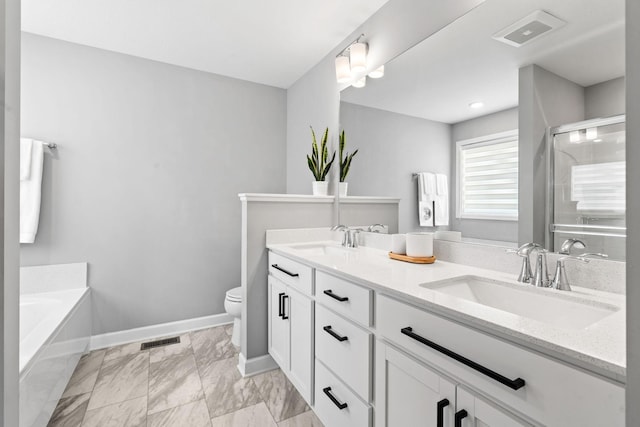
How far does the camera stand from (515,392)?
0.73 meters

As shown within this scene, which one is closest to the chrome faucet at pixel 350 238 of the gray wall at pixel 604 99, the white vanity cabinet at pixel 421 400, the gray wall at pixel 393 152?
the gray wall at pixel 393 152

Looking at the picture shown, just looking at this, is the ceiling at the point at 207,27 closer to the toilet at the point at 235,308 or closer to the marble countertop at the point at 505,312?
the marble countertop at the point at 505,312

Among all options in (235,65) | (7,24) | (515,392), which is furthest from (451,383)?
(235,65)

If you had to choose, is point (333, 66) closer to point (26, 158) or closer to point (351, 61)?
point (351, 61)

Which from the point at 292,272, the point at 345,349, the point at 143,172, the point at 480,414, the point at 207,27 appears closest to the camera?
the point at 480,414

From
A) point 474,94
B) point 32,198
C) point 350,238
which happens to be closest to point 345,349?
point 350,238

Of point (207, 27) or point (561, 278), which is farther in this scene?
point (207, 27)

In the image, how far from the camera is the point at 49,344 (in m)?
1.59

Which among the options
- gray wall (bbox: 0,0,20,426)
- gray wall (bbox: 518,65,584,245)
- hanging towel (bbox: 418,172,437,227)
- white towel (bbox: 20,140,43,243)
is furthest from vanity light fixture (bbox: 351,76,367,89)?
white towel (bbox: 20,140,43,243)

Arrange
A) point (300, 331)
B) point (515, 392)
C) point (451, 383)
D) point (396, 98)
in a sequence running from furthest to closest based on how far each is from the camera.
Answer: point (396, 98) → point (300, 331) → point (451, 383) → point (515, 392)

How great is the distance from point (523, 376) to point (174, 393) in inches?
77.4

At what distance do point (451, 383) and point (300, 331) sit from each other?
1008 mm

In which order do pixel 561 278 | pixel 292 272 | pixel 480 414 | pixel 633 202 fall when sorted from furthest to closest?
pixel 292 272
pixel 561 278
pixel 480 414
pixel 633 202

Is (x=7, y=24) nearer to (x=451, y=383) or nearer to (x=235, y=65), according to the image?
(x=451, y=383)
